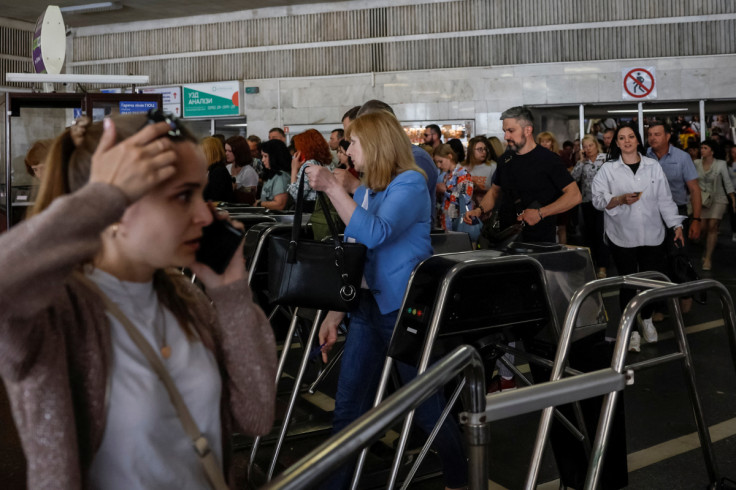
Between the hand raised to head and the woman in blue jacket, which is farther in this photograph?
the woman in blue jacket

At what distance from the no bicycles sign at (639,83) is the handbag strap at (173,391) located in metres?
15.0

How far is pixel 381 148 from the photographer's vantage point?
3.21 meters

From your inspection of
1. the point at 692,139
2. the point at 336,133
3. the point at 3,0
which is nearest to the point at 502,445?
the point at 336,133

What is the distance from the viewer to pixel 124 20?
59.5ft

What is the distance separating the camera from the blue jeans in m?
3.17

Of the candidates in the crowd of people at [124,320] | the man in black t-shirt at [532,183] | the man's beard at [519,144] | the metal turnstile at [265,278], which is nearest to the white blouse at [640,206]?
the man in black t-shirt at [532,183]

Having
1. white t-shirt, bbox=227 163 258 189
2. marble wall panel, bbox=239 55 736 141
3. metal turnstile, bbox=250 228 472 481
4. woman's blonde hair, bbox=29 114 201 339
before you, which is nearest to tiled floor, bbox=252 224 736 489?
metal turnstile, bbox=250 228 472 481

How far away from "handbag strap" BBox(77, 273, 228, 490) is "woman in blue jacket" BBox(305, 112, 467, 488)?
1777 mm

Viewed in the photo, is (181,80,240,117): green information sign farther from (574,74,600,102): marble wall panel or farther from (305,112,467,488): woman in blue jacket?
(305,112,467,488): woman in blue jacket

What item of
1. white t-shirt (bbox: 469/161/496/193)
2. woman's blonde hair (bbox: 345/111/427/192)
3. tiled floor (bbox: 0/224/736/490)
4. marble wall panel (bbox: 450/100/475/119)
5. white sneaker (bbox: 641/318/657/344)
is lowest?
tiled floor (bbox: 0/224/736/490)

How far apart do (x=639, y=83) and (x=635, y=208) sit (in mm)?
9787

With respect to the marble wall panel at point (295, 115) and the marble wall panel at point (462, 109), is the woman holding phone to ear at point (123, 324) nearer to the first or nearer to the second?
the marble wall panel at point (462, 109)

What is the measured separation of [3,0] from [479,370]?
699 inches

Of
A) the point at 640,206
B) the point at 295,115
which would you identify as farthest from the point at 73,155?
the point at 295,115
